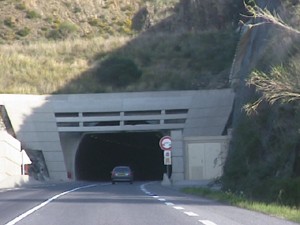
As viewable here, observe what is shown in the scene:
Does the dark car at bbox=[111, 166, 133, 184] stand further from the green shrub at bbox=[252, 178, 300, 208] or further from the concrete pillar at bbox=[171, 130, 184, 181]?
the green shrub at bbox=[252, 178, 300, 208]

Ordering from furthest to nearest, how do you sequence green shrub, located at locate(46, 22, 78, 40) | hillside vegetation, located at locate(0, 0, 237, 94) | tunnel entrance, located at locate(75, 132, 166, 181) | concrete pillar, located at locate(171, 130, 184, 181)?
green shrub, located at locate(46, 22, 78, 40), hillside vegetation, located at locate(0, 0, 237, 94), tunnel entrance, located at locate(75, 132, 166, 181), concrete pillar, located at locate(171, 130, 184, 181)

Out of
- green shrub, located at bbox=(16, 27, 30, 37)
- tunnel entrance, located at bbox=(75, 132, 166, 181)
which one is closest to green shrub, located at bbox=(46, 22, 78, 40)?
green shrub, located at bbox=(16, 27, 30, 37)

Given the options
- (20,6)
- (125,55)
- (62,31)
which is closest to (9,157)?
(125,55)

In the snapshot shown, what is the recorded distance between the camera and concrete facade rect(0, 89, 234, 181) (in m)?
58.2

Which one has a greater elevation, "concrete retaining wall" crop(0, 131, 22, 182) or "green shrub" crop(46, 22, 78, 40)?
"green shrub" crop(46, 22, 78, 40)

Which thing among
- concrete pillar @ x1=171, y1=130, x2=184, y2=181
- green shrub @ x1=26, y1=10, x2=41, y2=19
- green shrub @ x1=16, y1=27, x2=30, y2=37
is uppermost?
green shrub @ x1=26, y1=10, x2=41, y2=19

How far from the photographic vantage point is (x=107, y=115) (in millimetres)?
59750

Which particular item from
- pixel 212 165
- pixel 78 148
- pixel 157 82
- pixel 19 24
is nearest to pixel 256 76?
pixel 212 165

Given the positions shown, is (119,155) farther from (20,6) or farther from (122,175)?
(20,6)

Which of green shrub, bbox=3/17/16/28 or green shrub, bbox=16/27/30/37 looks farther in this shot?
green shrub, bbox=3/17/16/28

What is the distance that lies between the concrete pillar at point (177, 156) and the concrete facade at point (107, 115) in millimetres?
3848

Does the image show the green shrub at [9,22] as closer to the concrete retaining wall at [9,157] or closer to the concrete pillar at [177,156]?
the concrete retaining wall at [9,157]

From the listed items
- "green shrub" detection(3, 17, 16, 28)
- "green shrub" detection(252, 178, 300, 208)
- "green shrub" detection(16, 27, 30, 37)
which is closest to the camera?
"green shrub" detection(252, 178, 300, 208)

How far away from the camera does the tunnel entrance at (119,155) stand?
225ft
